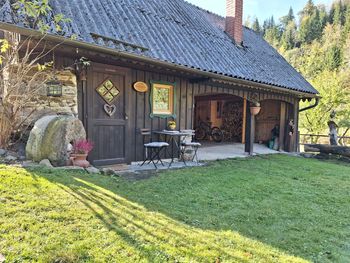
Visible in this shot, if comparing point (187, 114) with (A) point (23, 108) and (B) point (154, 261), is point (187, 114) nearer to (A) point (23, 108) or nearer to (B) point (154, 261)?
(A) point (23, 108)

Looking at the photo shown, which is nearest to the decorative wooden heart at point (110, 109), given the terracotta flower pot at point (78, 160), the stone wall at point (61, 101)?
the stone wall at point (61, 101)

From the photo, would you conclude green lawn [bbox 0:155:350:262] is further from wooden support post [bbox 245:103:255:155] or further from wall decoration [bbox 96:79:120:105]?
wooden support post [bbox 245:103:255:155]

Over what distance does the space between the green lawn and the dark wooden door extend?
1314mm

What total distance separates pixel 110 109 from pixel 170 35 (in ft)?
8.64

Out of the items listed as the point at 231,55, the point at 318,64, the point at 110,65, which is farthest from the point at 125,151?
the point at 318,64

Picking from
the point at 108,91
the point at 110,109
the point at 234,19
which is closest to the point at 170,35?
the point at 108,91

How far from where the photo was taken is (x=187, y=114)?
6.27m

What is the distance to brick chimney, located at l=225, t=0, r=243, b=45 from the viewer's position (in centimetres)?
859

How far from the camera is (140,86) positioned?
519cm

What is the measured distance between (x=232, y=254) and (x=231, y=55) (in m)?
6.67

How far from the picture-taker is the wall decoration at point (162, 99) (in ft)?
18.2

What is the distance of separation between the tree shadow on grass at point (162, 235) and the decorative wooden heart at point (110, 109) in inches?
85.9

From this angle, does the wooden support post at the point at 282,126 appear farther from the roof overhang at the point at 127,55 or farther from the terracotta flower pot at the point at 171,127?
the terracotta flower pot at the point at 171,127

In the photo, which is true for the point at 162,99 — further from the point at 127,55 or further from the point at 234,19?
the point at 234,19
